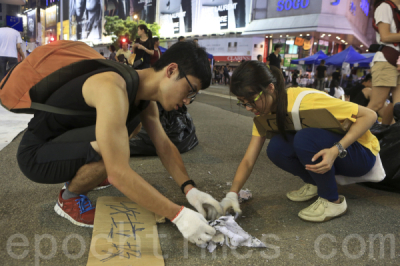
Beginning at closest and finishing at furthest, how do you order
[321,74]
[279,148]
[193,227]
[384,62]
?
[193,227], [279,148], [384,62], [321,74]

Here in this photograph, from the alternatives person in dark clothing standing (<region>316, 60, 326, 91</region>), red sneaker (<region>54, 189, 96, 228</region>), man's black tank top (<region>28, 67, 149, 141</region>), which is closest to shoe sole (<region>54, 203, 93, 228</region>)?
red sneaker (<region>54, 189, 96, 228</region>)

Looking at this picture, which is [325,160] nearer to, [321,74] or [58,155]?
[58,155]

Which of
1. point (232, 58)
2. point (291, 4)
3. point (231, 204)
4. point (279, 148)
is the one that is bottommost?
point (231, 204)

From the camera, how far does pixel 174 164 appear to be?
1.77m

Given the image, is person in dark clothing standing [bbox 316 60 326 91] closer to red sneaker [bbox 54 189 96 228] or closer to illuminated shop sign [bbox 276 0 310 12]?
illuminated shop sign [bbox 276 0 310 12]

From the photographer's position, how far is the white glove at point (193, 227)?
1280 mm

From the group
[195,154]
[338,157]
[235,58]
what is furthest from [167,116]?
[235,58]

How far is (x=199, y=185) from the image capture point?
7.01 feet

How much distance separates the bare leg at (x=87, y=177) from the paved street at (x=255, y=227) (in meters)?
0.20

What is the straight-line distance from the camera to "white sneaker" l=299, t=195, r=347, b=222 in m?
1.62

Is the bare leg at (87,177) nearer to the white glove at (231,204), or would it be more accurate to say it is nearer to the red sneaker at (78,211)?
the red sneaker at (78,211)

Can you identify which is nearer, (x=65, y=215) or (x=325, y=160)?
(x=325, y=160)

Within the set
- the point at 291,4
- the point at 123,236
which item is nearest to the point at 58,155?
the point at 123,236

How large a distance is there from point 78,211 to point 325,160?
52.2 inches
